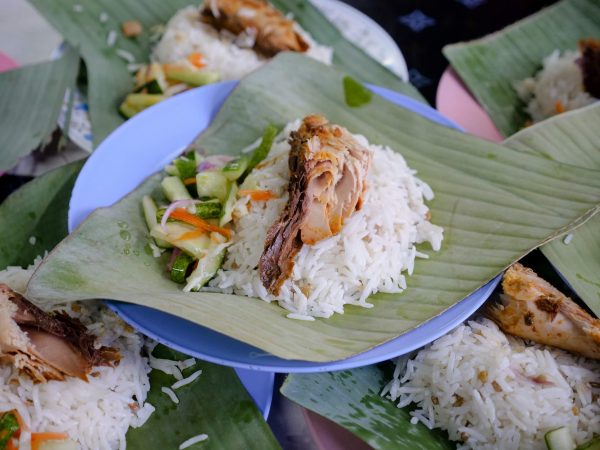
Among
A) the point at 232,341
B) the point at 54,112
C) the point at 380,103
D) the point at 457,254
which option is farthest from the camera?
the point at 54,112

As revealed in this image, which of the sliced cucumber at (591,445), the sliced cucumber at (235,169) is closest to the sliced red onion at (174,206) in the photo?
the sliced cucumber at (235,169)

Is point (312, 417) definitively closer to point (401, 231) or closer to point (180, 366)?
point (180, 366)

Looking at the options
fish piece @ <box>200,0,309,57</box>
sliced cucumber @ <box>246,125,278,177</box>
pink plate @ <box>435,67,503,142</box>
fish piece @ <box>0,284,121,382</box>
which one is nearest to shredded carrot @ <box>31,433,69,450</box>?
fish piece @ <box>0,284,121,382</box>

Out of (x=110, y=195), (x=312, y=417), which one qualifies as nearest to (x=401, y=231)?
(x=312, y=417)

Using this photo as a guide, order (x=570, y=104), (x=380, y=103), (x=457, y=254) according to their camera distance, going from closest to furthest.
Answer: (x=457, y=254) < (x=380, y=103) < (x=570, y=104)

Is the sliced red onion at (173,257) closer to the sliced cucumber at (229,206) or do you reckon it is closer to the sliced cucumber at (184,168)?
the sliced cucumber at (229,206)

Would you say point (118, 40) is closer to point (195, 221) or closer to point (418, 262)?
point (195, 221)

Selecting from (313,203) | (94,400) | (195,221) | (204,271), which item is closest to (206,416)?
(94,400)
